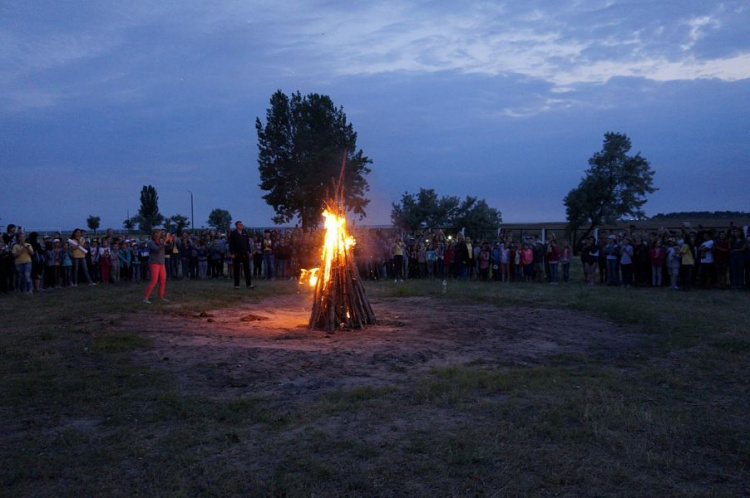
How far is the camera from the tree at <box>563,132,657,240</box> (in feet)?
144

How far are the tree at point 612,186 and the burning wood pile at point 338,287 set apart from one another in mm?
35851

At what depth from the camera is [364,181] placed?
177 feet

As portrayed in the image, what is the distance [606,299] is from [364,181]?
39948 millimetres

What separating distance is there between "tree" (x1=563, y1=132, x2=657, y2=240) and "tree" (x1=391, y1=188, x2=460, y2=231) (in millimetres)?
9169

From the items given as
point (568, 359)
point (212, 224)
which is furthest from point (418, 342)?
point (212, 224)

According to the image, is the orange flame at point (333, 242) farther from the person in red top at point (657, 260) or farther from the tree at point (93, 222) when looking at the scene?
the tree at point (93, 222)

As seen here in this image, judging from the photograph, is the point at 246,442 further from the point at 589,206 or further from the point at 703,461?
the point at 589,206

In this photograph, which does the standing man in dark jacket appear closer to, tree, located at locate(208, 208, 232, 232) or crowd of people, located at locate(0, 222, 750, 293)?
crowd of people, located at locate(0, 222, 750, 293)

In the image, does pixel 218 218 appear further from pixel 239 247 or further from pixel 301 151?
pixel 239 247

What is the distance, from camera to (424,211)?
154 feet

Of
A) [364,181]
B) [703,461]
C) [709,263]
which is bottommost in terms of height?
[703,461]

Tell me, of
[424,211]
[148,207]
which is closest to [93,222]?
[148,207]

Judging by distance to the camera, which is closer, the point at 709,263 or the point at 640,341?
the point at 640,341

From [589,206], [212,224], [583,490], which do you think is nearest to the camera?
[583,490]
